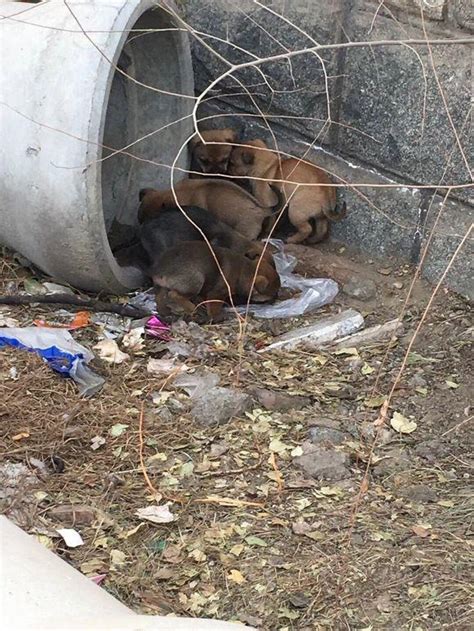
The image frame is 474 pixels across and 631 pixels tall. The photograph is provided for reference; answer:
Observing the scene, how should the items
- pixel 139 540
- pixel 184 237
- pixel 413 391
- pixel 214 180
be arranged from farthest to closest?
1. pixel 214 180
2. pixel 184 237
3. pixel 413 391
4. pixel 139 540

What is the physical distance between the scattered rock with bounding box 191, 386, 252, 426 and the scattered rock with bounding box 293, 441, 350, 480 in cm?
34

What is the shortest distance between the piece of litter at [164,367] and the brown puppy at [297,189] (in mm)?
1155

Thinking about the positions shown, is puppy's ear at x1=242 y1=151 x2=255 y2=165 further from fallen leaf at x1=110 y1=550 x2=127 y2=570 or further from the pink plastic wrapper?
fallen leaf at x1=110 y1=550 x2=127 y2=570

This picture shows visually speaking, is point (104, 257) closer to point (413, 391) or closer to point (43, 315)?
point (43, 315)

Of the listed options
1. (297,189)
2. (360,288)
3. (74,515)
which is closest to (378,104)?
(297,189)

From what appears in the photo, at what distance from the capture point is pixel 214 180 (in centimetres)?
568

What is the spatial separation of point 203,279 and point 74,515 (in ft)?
5.70

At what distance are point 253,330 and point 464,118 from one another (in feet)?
4.22

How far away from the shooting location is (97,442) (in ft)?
13.1

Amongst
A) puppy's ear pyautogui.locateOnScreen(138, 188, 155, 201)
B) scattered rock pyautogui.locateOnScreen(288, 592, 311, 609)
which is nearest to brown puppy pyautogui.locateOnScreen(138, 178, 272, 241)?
puppy's ear pyautogui.locateOnScreen(138, 188, 155, 201)

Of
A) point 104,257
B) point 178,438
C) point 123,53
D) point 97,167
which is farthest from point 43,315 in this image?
point 123,53

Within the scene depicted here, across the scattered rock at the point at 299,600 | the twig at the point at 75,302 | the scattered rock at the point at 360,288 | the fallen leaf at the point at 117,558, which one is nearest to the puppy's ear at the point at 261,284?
the scattered rock at the point at 360,288

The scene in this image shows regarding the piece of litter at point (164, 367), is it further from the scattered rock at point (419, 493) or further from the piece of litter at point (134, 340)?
the scattered rock at point (419, 493)

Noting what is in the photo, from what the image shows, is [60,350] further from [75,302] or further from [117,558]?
[117,558]
